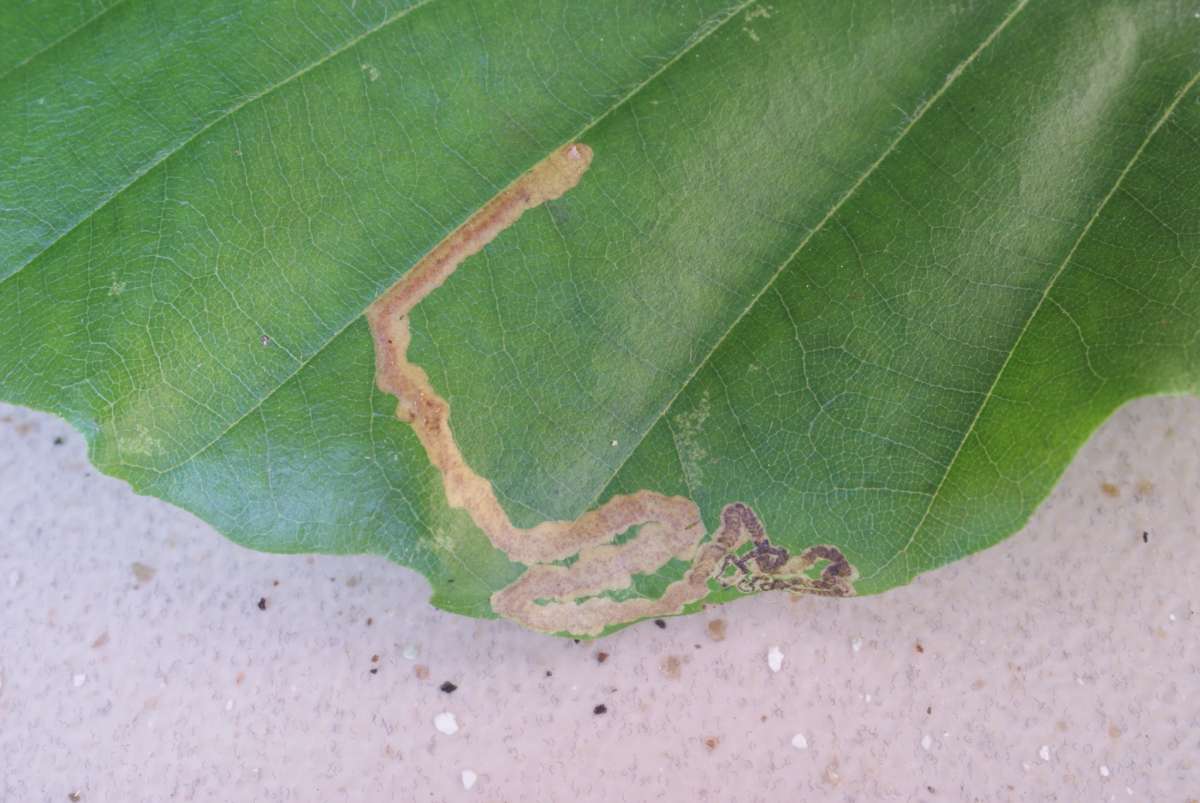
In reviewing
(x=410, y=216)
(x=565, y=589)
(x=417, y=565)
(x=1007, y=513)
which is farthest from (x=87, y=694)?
(x=1007, y=513)

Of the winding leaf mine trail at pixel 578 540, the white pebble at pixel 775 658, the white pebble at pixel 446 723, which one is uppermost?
the winding leaf mine trail at pixel 578 540

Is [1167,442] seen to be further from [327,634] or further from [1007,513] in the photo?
[327,634]

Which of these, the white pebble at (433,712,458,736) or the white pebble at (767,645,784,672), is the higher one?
the white pebble at (433,712,458,736)

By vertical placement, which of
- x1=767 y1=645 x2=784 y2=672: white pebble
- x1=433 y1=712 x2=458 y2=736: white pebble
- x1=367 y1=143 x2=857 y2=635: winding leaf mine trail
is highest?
x1=367 y1=143 x2=857 y2=635: winding leaf mine trail

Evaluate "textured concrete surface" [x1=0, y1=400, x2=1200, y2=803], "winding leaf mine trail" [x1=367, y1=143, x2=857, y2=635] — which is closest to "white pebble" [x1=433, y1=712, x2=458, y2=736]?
"textured concrete surface" [x1=0, y1=400, x2=1200, y2=803]

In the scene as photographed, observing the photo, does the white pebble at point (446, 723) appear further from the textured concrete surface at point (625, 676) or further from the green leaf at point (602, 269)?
the green leaf at point (602, 269)

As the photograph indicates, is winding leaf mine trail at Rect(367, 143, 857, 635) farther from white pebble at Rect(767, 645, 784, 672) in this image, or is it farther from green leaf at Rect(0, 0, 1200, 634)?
white pebble at Rect(767, 645, 784, 672)

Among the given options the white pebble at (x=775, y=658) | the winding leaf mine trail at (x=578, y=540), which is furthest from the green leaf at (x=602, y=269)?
the white pebble at (x=775, y=658)
